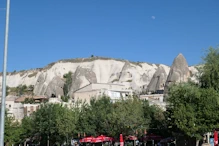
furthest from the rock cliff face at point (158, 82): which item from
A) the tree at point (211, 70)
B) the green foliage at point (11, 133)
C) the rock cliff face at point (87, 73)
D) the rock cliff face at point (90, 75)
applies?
the tree at point (211, 70)

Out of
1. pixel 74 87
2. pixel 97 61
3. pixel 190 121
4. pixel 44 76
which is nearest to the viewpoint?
pixel 190 121

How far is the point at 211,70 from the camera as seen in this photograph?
3725cm

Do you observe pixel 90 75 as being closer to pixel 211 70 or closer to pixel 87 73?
pixel 87 73

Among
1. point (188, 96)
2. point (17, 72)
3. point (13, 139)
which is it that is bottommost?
point (13, 139)

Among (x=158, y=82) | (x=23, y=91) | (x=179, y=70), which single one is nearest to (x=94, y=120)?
(x=179, y=70)

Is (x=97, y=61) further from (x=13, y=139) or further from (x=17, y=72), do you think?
(x=13, y=139)

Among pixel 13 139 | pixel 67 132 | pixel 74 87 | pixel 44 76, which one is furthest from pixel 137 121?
pixel 44 76

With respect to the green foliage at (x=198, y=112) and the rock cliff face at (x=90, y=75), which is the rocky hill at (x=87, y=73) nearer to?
the rock cliff face at (x=90, y=75)

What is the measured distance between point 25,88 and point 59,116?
114m

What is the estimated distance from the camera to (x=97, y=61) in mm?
170875

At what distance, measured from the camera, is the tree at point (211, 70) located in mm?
36981

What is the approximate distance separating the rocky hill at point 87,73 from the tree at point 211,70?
297 feet

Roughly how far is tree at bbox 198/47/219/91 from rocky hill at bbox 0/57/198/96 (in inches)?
3561

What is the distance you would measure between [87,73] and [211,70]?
96.6 m
